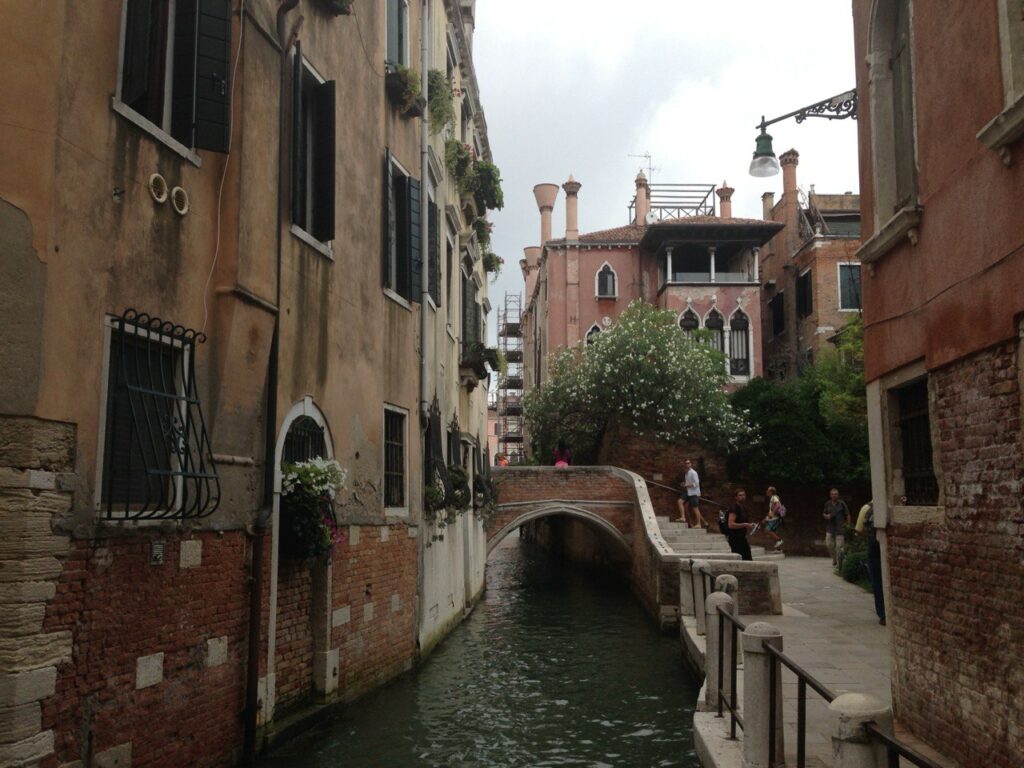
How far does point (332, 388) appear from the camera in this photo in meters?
8.85

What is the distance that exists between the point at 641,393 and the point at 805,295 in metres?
8.99

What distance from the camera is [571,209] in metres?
35.8

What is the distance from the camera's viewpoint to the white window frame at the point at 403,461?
10.3m

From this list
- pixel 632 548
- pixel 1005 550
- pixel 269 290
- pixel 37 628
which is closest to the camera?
pixel 37 628

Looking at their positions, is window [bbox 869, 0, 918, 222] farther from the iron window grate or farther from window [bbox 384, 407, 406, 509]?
window [bbox 384, 407, 406, 509]

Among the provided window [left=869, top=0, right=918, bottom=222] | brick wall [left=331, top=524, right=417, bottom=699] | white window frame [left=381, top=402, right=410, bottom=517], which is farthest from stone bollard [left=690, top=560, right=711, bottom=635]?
window [left=869, top=0, right=918, bottom=222]

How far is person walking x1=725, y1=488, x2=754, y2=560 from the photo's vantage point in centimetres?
1522

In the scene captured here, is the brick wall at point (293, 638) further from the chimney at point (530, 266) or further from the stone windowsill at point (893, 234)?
the chimney at point (530, 266)

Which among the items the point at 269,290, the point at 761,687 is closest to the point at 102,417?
the point at 269,290

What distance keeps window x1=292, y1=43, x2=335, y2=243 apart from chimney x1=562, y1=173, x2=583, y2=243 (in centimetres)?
2631

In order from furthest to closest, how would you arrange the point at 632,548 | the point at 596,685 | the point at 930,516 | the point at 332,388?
1. the point at 632,548
2. the point at 596,685
3. the point at 332,388
4. the point at 930,516

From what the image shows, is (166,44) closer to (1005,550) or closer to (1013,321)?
(1013,321)

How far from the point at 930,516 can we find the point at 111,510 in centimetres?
502

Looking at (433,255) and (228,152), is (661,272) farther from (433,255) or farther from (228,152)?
(228,152)
